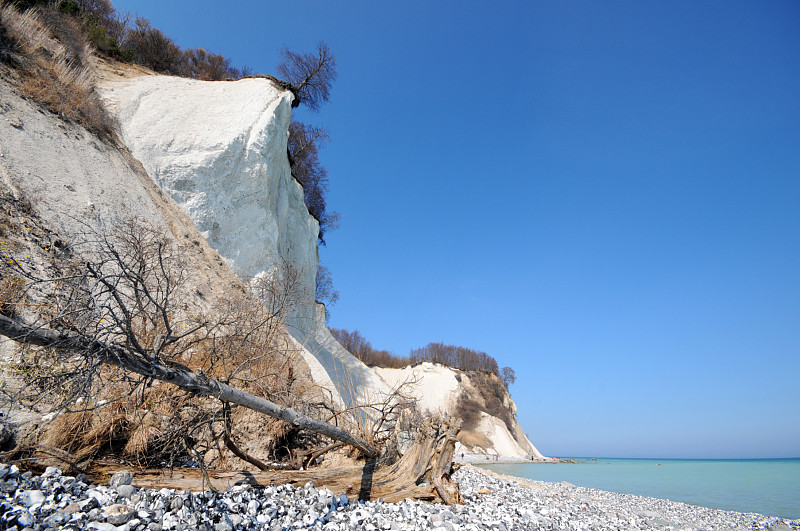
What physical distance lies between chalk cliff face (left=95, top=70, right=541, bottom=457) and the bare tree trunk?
20.6 feet

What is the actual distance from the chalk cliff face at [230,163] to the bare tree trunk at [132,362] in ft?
20.6

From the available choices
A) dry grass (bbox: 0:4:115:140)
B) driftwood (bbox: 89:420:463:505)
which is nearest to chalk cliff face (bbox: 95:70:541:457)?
dry grass (bbox: 0:4:115:140)

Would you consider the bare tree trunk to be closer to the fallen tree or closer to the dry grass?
the fallen tree

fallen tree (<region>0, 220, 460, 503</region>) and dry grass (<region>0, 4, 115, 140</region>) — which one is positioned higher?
dry grass (<region>0, 4, 115, 140</region>)

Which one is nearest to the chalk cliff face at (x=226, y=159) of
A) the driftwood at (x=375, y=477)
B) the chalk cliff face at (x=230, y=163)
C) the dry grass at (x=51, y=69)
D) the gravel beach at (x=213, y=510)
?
the chalk cliff face at (x=230, y=163)

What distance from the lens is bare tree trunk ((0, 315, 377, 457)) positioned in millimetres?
2492

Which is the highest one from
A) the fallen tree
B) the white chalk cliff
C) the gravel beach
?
the white chalk cliff

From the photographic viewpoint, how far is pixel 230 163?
12289 millimetres

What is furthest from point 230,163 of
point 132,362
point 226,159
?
point 132,362

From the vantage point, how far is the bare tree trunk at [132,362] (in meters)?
2.49

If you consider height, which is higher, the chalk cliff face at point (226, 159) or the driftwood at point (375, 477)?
the chalk cliff face at point (226, 159)

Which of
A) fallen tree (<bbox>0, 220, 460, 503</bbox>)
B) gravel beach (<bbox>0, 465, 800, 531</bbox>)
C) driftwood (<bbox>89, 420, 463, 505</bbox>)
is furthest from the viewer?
driftwood (<bbox>89, 420, 463, 505</bbox>)

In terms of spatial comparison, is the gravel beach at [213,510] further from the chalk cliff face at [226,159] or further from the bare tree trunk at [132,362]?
the chalk cliff face at [226,159]

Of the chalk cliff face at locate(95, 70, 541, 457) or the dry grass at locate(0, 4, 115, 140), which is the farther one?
the chalk cliff face at locate(95, 70, 541, 457)
